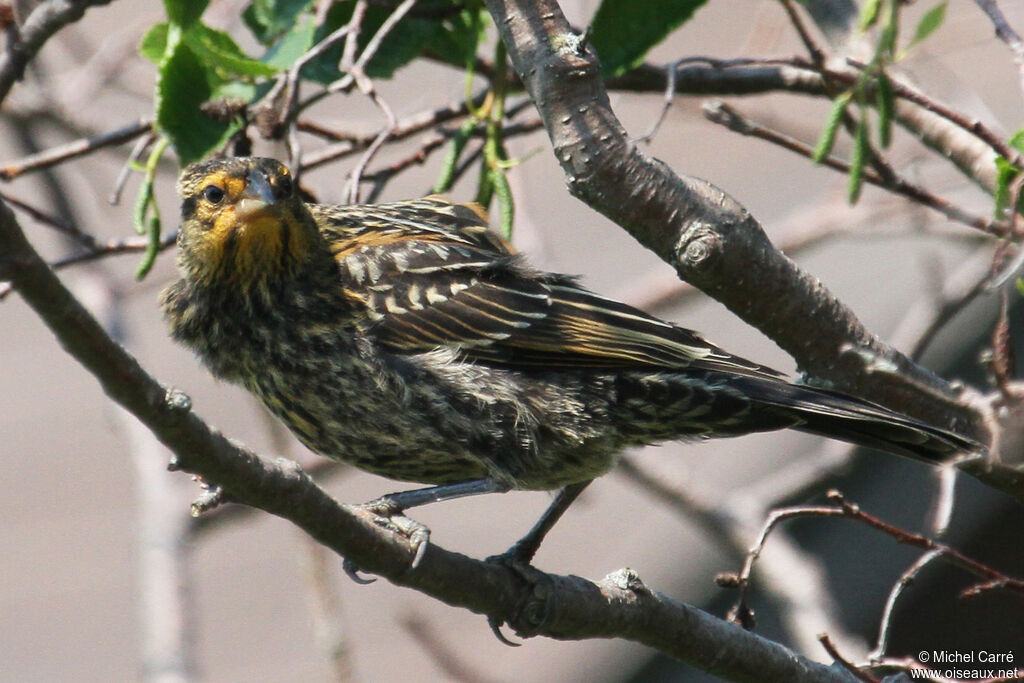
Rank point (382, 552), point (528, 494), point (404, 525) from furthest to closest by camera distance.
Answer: point (528, 494) → point (404, 525) → point (382, 552)

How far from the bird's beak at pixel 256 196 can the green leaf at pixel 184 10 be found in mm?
383

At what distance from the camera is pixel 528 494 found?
19.2 feet

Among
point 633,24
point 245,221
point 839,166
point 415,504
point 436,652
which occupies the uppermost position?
point 633,24

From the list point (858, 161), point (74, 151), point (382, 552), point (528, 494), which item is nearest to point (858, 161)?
point (858, 161)

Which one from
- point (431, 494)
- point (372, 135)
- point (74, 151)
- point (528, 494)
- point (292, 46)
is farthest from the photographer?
point (528, 494)

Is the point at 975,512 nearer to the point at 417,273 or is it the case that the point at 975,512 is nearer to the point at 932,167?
the point at 932,167

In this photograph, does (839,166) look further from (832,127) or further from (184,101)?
(184,101)

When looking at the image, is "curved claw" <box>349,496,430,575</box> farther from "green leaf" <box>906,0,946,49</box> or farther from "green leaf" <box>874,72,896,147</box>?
"green leaf" <box>906,0,946,49</box>

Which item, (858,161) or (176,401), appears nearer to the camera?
(176,401)

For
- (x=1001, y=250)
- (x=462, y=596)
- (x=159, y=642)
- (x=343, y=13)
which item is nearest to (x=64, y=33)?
(x=343, y=13)

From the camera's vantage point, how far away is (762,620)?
472 cm

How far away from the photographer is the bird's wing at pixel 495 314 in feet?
10.4

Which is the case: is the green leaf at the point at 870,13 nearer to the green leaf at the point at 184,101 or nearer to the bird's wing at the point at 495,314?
the bird's wing at the point at 495,314

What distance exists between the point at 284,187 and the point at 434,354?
56 cm
